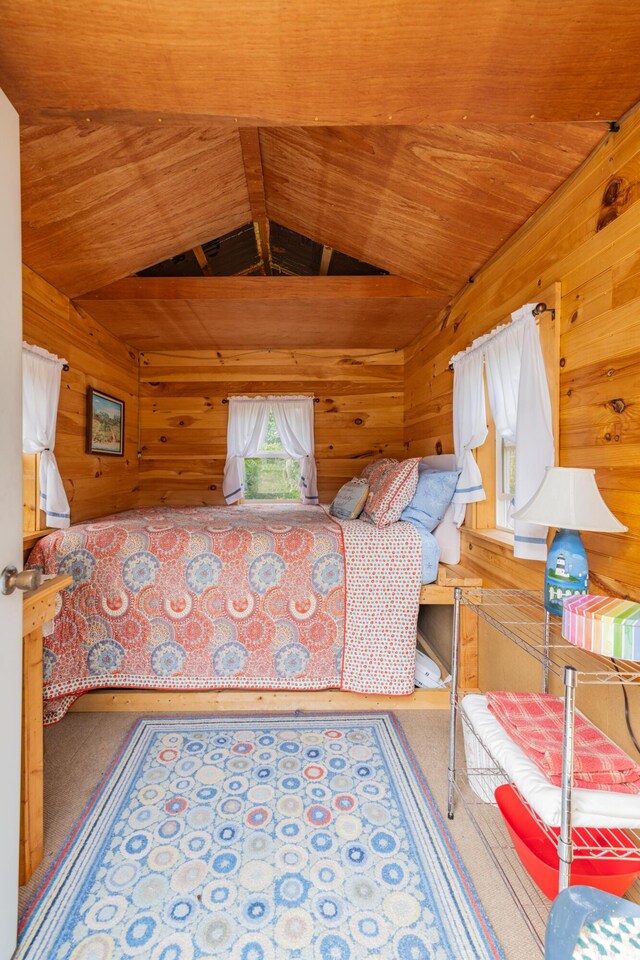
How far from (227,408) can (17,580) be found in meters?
3.57

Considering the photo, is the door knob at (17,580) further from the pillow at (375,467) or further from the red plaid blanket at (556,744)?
the pillow at (375,467)

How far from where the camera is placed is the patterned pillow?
2.64 meters

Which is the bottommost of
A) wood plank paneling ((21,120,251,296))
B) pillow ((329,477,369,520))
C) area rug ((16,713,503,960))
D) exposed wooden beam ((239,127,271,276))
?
area rug ((16,713,503,960))

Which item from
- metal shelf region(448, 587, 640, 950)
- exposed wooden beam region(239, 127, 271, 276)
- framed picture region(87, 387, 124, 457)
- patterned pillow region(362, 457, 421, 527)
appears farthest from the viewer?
framed picture region(87, 387, 124, 457)

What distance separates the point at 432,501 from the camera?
2691mm

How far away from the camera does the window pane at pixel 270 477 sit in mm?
4586

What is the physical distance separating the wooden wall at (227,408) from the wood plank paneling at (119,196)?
1.57 meters

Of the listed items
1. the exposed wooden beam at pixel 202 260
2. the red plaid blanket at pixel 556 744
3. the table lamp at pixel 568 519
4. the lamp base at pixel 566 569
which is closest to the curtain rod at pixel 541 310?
the table lamp at pixel 568 519

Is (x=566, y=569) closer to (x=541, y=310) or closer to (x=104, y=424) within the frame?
(x=541, y=310)

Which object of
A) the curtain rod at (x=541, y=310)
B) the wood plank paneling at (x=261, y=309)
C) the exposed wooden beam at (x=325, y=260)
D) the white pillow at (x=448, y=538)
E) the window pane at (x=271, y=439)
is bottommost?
the white pillow at (x=448, y=538)

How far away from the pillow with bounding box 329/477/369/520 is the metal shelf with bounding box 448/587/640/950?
3.58ft

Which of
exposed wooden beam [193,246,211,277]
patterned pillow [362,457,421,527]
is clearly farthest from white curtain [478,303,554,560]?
exposed wooden beam [193,246,211,277]

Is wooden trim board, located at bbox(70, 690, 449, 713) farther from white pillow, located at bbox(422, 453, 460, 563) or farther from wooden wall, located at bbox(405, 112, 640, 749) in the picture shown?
white pillow, located at bbox(422, 453, 460, 563)

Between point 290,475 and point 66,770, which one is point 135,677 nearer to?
point 66,770
